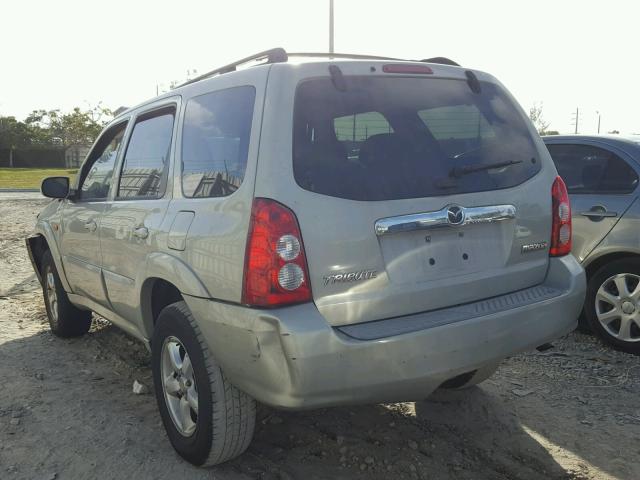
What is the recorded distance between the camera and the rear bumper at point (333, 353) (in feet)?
7.22

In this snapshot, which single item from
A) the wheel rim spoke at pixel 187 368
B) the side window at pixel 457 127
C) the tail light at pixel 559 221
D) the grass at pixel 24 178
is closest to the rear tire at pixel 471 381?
the tail light at pixel 559 221

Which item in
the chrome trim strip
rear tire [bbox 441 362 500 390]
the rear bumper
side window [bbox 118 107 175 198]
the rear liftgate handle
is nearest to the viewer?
the rear bumper

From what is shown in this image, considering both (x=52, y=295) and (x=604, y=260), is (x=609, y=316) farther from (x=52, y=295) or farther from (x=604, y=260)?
(x=52, y=295)

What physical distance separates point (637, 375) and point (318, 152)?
297 centimetres

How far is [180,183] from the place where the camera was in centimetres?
294

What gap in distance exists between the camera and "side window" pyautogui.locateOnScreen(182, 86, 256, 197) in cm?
252

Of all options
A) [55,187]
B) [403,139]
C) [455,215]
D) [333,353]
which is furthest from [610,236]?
[55,187]

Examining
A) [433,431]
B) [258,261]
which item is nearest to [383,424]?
[433,431]

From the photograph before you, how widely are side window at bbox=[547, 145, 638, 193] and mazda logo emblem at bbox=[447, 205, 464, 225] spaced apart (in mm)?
2466

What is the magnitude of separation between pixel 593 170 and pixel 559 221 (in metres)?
2.04

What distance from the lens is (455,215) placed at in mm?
2535

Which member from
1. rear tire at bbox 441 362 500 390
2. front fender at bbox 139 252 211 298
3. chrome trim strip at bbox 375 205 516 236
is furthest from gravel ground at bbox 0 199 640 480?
chrome trim strip at bbox 375 205 516 236

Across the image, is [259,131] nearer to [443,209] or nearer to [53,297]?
[443,209]

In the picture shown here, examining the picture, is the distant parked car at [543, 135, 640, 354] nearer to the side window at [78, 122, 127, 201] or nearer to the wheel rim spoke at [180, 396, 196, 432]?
the wheel rim spoke at [180, 396, 196, 432]
